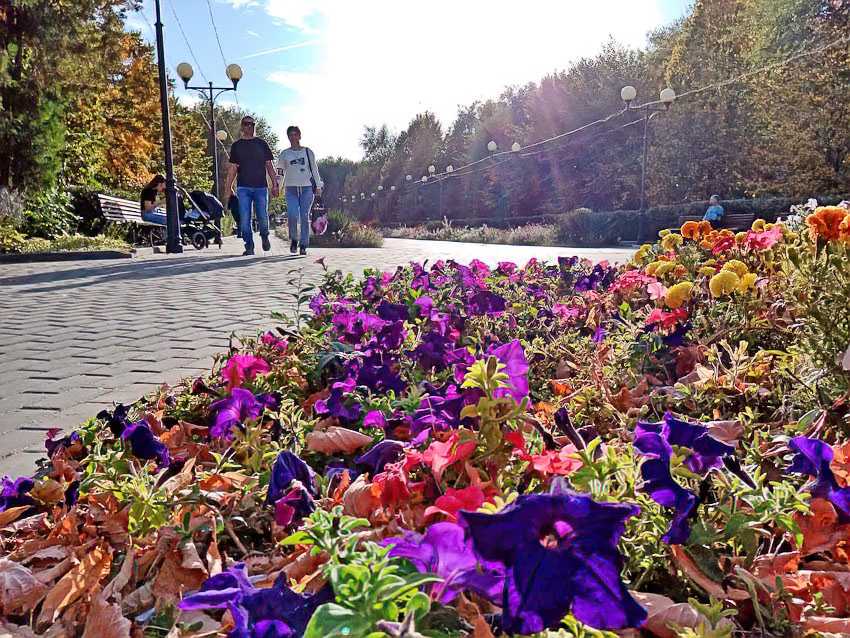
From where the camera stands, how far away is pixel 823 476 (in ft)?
2.95

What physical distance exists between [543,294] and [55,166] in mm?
13549

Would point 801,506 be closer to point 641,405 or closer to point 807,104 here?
point 641,405

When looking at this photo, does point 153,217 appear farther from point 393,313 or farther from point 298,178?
point 393,313

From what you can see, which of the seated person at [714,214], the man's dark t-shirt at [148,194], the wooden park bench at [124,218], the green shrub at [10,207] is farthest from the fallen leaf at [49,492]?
the seated person at [714,214]

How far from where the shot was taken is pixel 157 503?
3.61 feet

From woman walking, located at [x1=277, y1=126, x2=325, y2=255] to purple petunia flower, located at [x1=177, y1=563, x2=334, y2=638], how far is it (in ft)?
34.6

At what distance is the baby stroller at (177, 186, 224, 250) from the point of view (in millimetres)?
15999

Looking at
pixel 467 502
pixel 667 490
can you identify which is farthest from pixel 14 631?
pixel 667 490

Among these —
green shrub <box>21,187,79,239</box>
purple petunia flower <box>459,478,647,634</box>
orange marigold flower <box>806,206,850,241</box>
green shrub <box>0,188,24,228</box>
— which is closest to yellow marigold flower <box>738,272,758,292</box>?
orange marigold flower <box>806,206,850,241</box>

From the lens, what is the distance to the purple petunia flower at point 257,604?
691mm

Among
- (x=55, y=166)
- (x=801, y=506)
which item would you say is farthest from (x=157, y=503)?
(x=55, y=166)

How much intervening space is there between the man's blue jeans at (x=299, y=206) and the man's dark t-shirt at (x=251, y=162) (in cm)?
57

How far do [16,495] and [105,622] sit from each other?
65cm

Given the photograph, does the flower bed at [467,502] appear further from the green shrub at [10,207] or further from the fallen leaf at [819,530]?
the green shrub at [10,207]
